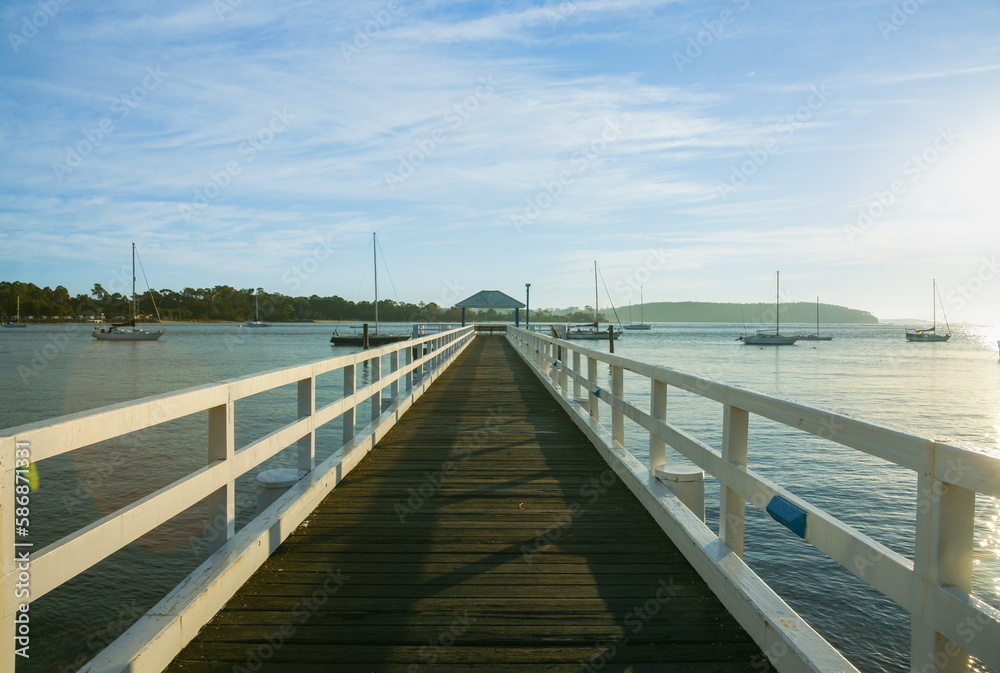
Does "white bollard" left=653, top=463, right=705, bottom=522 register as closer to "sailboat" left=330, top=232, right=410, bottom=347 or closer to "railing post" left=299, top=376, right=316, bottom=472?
"railing post" left=299, top=376, right=316, bottom=472

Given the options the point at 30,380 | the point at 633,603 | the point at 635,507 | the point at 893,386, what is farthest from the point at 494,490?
the point at 30,380

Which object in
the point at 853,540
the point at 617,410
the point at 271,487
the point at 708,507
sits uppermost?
the point at 853,540

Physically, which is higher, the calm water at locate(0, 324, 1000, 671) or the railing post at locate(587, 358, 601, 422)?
the railing post at locate(587, 358, 601, 422)

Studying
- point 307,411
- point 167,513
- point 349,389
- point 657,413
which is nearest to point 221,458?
point 167,513

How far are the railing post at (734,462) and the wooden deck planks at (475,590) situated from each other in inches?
13.9

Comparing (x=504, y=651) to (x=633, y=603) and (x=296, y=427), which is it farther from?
A: (x=296, y=427)

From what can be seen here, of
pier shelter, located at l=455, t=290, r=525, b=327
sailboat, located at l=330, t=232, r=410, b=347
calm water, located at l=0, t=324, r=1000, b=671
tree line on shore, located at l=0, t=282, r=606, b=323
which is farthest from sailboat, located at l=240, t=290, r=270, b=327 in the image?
calm water, located at l=0, t=324, r=1000, b=671

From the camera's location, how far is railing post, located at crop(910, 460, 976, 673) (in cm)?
188

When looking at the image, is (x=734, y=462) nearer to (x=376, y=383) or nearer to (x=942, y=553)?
(x=942, y=553)

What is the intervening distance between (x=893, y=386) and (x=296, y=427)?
1474 inches

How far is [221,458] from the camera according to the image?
3242 mm

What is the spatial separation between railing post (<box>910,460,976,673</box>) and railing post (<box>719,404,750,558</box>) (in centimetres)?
136

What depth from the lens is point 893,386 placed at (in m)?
34.2

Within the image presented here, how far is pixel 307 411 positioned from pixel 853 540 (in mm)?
3483
